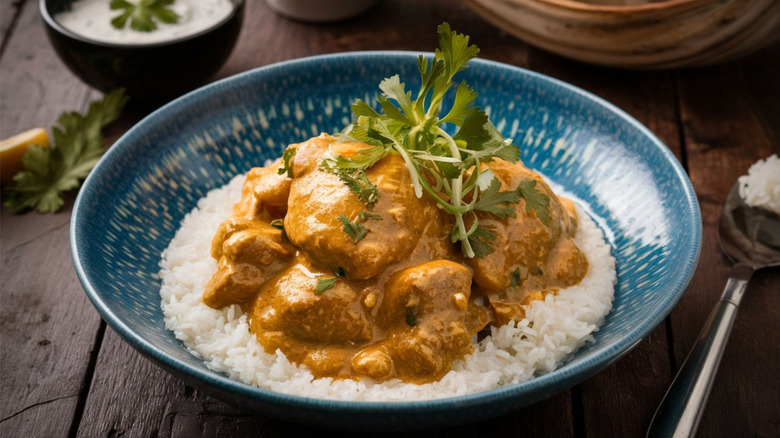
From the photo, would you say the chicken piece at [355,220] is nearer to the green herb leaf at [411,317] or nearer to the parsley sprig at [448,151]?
the parsley sprig at [448,151]

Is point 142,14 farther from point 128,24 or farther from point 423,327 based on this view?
point 423,327

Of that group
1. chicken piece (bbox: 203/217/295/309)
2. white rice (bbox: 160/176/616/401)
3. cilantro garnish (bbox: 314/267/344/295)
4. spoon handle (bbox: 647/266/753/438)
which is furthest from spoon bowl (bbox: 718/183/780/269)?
chicken piece (bbox: 203/217/295/309)

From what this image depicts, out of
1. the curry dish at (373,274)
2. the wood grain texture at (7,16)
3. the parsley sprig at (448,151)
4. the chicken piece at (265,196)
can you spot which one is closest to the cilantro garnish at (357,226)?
the curry dish at (373,274)

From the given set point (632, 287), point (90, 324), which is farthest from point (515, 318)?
point (90, 324)

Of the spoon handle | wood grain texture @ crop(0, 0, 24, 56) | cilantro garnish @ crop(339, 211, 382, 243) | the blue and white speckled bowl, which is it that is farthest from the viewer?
wood grain texture @ crop(0, 0, 24, 56)

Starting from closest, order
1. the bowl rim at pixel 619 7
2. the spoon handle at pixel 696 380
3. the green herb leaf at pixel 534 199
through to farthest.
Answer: the spoon handle at pixel 696 380
the green herb leaf at pixel 534 199
the bowl rim at pixel 619 7

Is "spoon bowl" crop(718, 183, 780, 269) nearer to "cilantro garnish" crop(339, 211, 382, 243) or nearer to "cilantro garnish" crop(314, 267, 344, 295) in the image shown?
"cilantro garnish" crop(339, 211, 382, 243)
